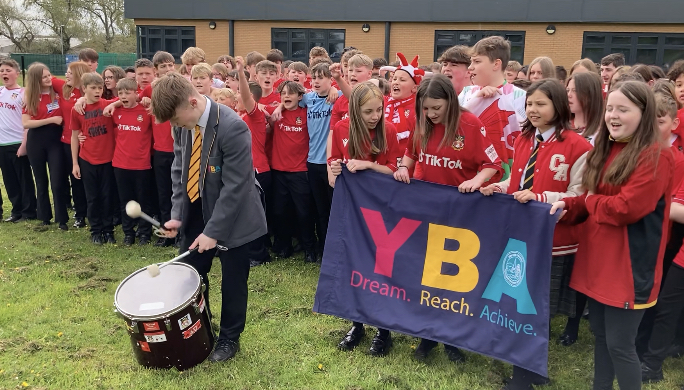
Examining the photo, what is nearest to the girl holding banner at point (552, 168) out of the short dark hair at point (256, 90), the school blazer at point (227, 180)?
the school blazer at point (227, 180)

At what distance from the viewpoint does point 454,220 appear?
151 inches

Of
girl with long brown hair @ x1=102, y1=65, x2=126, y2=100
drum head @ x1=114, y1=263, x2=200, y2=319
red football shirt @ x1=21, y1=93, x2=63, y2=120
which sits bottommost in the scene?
drum head @ x1=114, y1=263, x2=200, y2=319

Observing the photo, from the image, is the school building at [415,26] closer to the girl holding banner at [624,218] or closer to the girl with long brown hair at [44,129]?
the girl with long brown hair at [44,129]

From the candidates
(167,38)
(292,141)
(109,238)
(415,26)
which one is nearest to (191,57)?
(292,141)

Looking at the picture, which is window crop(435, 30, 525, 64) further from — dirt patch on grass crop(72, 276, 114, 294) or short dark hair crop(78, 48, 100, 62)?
dirt patch on grass crop(72, 276, 114, 294)

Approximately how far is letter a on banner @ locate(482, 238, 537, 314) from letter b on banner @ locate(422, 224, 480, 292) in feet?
0.44

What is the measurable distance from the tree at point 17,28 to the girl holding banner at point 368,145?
184ft

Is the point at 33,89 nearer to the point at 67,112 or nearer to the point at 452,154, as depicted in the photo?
the point at 67,112

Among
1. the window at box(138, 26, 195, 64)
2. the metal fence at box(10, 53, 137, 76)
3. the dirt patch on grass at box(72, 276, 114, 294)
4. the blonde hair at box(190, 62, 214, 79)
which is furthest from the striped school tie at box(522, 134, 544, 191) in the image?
the metal fence at box(10, 53, 137, 76)

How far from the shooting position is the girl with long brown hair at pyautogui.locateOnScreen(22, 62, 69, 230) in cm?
730

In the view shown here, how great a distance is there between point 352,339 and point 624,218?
2.25 metres

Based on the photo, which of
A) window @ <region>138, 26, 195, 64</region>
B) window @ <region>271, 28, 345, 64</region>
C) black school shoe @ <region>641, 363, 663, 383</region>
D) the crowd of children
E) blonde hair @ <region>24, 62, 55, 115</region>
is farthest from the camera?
window @ <region>138, 26, 195, 64</region>

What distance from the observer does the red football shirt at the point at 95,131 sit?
6832mm

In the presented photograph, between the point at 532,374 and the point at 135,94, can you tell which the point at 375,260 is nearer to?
the point at 532,374
